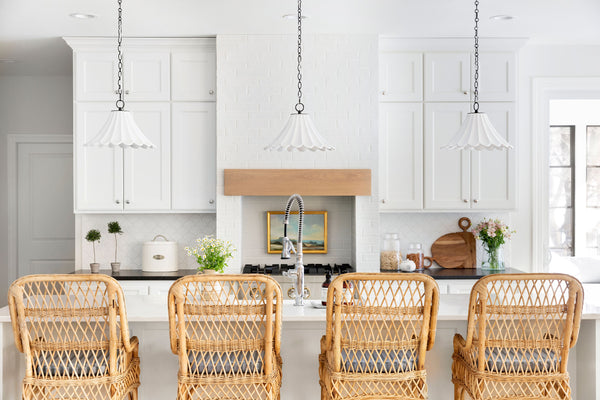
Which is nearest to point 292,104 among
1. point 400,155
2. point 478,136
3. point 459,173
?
point 400,155

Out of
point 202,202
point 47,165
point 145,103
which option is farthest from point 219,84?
point 47,165

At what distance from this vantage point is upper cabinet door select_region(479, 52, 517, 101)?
476 cm

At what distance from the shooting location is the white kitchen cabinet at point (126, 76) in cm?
471

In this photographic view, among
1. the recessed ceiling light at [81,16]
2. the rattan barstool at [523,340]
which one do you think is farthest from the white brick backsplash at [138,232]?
the rattan barstool at [523,340]

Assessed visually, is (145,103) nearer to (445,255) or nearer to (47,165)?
(47,165)

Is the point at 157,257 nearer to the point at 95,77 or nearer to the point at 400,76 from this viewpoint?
the point at 95,77

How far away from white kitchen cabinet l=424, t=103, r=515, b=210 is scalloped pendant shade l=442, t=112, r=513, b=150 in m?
1.80

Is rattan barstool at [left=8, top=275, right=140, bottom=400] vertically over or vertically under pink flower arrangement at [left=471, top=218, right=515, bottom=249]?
under

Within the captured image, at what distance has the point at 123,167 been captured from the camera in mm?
4750

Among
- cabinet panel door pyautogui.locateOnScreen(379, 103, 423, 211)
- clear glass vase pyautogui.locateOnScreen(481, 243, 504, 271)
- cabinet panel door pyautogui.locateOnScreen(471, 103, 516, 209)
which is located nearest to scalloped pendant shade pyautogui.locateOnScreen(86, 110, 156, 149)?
cabinet panel door pyautogui.locateOnScreen(379, 103, 423, 211)

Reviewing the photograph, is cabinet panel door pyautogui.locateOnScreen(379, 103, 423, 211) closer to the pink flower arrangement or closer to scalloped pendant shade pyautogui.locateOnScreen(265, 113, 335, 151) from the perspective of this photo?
the pink flower arrangement

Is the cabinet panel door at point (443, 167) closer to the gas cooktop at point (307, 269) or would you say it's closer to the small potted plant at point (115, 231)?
the gas cooktop at point (307, 269)

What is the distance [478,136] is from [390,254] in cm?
210

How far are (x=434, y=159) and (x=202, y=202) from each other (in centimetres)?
191
